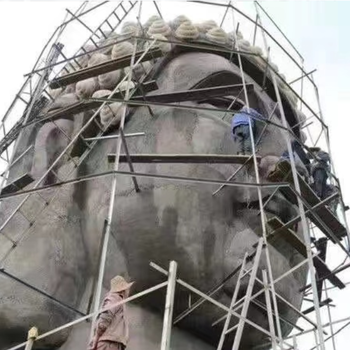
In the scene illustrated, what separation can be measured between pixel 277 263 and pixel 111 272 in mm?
2319

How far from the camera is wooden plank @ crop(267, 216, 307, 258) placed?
9.66 m

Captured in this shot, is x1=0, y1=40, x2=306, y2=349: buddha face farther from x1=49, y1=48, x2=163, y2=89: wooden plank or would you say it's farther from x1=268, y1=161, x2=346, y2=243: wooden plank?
x1=49, y1=48, x2=163, y2=89: wooden plank

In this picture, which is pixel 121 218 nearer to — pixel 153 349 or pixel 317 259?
pixel 153 349

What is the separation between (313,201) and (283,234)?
2.34 ft

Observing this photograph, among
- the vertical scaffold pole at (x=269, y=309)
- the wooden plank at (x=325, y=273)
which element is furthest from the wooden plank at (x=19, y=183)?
the wooden plank at (x=325, y=273)

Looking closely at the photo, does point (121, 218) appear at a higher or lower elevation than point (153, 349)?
higher

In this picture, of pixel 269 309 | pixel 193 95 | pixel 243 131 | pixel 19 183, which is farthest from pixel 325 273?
pixel 19 183

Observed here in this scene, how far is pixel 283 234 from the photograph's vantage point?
981cm

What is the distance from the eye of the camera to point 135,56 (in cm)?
1118

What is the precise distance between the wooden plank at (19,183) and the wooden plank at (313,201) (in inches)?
142

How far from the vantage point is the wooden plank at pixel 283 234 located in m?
9.66

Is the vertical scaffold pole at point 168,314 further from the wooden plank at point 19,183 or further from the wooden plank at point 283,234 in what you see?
the wooden plank at point 19,183

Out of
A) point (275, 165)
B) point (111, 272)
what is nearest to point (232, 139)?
point (275, 165)

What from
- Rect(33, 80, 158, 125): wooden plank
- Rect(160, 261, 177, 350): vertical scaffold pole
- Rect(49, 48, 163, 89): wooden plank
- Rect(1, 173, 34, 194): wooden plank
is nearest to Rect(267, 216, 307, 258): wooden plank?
Rect(160, 261, 177, 350): vertical scaffold pole
